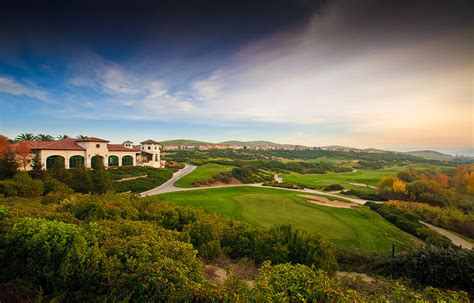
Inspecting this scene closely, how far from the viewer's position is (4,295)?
3680 mm

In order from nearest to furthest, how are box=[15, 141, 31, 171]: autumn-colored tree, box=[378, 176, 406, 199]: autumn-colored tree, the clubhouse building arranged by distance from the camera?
1. box=[15, 141, 31, 171]: autumn-colored tree
2. the clubhouse building
3. box=[378, 176, 406, 199]: autumn-colored tree

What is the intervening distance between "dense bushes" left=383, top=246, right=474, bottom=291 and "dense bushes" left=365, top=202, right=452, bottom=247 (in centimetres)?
983

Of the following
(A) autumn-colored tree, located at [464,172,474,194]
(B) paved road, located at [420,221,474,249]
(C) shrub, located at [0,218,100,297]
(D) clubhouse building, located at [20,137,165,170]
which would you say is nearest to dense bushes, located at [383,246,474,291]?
(C) shrub, located at [0,218,100,297]

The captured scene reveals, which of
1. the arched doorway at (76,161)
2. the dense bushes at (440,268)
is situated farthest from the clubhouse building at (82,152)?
the dense bushes at (440,268)

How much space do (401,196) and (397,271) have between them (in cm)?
3258

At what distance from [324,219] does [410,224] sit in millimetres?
8179

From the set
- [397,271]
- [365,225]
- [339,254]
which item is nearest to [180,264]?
[397,271]

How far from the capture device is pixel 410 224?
19.8m

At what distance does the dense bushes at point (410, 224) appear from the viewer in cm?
1646

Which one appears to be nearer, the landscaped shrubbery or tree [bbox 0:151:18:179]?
the landscaped shrubbery

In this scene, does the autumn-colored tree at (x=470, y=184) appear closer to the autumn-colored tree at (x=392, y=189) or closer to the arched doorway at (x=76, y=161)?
the autumn-colored tree at (x=392, y=189)

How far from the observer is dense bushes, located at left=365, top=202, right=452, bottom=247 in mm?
16461

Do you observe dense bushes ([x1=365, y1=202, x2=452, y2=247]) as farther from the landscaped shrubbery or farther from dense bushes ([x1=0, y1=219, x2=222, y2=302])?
dense bushes ([x1=0, y1=219, x2=222, y2=302])

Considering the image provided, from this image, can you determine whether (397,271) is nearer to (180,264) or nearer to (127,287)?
(180,264)
